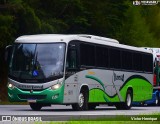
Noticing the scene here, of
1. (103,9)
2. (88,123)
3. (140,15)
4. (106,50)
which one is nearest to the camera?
(88,123)

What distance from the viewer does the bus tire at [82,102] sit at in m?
28.8

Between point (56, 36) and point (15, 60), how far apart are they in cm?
206

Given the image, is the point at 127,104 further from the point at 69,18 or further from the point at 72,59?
the point at 69,18

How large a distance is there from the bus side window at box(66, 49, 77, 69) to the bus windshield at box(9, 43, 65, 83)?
442 mm

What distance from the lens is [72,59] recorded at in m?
28.5

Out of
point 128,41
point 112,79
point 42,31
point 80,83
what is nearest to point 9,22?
point 42,31

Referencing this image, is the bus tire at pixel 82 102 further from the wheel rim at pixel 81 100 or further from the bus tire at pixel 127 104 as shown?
the bus tire at pixel 127 104

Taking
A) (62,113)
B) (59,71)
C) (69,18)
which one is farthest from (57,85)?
(69,18)

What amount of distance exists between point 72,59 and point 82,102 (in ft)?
6.71

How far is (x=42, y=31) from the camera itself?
4469 centimetres

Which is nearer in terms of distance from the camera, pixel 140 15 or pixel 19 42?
pixel 19 42

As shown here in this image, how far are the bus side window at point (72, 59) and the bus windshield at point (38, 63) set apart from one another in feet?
1.45

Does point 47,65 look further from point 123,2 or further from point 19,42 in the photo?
point 123,2

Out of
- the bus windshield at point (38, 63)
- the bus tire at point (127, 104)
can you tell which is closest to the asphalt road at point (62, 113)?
the bus windshield at point (38, 63)
